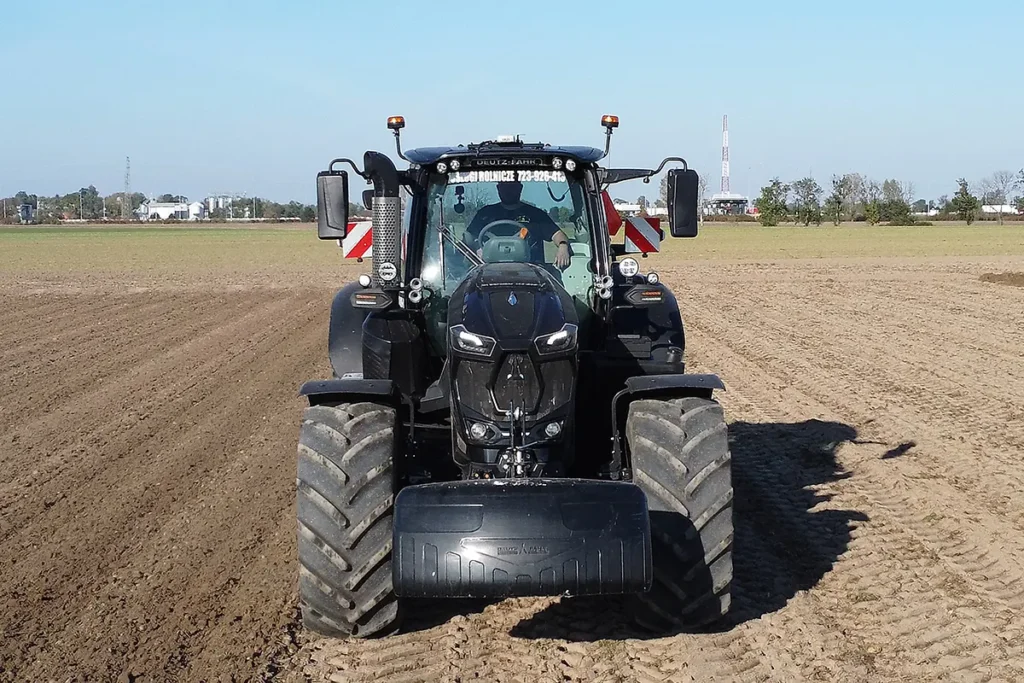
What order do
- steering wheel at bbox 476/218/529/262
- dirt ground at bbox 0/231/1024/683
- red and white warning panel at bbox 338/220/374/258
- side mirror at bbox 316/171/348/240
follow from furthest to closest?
1. red and white warning panel at bbox 338/220/374/258
2. steering wheel at bbox 476/218/529/262
3. side mirror at bbox 316/171/348/240
4. dirt ground at bbox 0/231/1024/683

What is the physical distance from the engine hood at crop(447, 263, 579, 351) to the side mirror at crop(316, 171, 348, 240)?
67cm

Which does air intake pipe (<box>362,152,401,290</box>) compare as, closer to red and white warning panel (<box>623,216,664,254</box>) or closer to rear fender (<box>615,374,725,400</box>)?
rear fender (<box>615,374,725,400</box>)

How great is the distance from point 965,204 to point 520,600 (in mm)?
88579

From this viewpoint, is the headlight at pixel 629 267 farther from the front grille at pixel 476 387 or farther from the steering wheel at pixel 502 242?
the front grille at pixel 476 387

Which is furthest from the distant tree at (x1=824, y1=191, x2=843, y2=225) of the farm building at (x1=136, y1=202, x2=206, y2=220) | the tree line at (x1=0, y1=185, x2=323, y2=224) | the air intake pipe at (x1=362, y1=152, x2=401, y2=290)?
the farm building at (x1=136, y1=202, x2=206, y2=220)

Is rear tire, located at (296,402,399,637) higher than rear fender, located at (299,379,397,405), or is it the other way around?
rear fender, located at (299,379,397,405)

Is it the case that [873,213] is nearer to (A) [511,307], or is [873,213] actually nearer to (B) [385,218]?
(B) [385,218]

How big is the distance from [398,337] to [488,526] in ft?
5.90

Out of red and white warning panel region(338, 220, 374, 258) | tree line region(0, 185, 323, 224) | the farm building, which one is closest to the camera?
red and white warning panel region(338, 220, 374, 258)

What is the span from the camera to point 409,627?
491cm

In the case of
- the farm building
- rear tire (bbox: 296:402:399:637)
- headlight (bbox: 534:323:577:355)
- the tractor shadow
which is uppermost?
the farm building

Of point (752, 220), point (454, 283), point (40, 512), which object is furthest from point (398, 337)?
point (752, 220)

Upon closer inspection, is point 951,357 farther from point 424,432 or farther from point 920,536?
point 424,432

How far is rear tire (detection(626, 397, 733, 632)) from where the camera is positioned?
452cm
